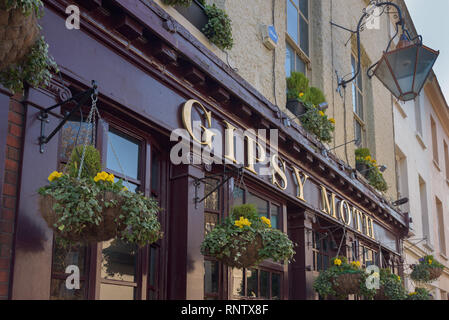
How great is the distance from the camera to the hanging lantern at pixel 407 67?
1024 centimetres

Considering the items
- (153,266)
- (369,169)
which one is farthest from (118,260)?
(369,169)

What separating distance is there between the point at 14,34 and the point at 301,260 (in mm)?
6792

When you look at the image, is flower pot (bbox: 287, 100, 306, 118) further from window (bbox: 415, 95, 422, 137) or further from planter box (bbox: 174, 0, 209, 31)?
window (bbox: 415, 95, 422, 137)

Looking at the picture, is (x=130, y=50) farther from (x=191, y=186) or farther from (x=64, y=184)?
(x=64, y=184)

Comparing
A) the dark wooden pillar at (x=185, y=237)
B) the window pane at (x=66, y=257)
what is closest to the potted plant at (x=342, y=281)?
the dark wooden pillar at (x=185, y=237)

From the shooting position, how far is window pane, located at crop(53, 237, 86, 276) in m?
4.86

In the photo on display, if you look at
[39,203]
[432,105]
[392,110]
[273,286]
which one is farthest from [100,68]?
[432,105]

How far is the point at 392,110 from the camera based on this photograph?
16.5m

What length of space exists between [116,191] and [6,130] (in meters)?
0.94

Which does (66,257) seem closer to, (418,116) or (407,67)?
(407,67)

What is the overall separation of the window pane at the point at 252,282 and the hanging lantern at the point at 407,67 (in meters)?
4.91

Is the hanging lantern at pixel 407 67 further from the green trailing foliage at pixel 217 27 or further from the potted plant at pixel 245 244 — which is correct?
the potted plant at pixel 245 244

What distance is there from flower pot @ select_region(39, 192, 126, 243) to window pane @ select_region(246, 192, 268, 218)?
Answer: 375 centimetres

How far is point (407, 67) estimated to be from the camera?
10508 mm
